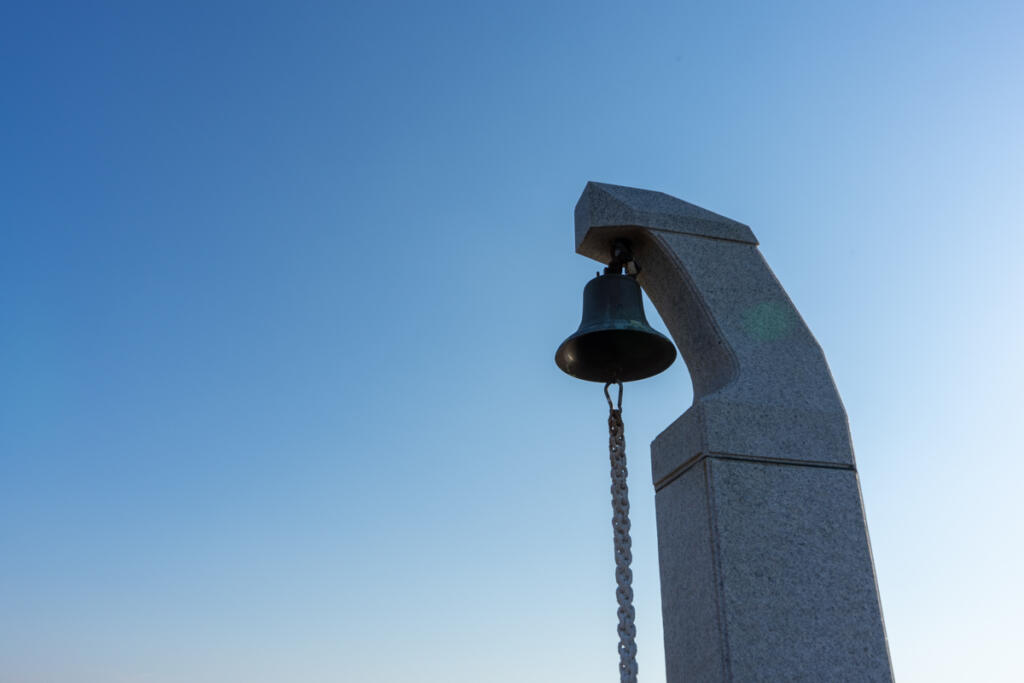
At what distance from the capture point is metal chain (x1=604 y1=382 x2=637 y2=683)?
3.52 meters

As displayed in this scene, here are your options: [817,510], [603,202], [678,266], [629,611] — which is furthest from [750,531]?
[603,202]

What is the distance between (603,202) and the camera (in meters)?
4.36

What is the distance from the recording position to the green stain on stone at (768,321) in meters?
4.02

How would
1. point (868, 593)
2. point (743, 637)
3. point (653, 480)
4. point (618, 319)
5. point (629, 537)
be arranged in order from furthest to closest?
point (618, 319), point (653, 480), point (629, 537), point (868, 593), point (743, 637)

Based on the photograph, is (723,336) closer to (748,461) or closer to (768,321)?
(768,321)

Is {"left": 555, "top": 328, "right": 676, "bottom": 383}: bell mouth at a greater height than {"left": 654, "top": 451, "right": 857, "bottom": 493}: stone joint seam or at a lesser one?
greater

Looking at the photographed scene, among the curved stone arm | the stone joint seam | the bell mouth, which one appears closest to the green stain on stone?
the curved stone arm

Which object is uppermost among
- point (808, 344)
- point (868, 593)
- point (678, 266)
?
point (678, 266)

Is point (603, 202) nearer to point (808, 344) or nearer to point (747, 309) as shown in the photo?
point (747, 309)

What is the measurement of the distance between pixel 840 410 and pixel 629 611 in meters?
1.34

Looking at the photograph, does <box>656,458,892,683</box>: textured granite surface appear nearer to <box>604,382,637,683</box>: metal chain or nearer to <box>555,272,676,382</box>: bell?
<box>604,382,637,683</box>: metal chain

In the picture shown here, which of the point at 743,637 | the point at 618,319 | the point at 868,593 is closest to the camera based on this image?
the point at 743,637

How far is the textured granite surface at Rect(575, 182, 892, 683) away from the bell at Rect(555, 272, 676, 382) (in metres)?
0.14

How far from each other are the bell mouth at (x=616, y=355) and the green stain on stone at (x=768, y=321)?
0.47 metres
